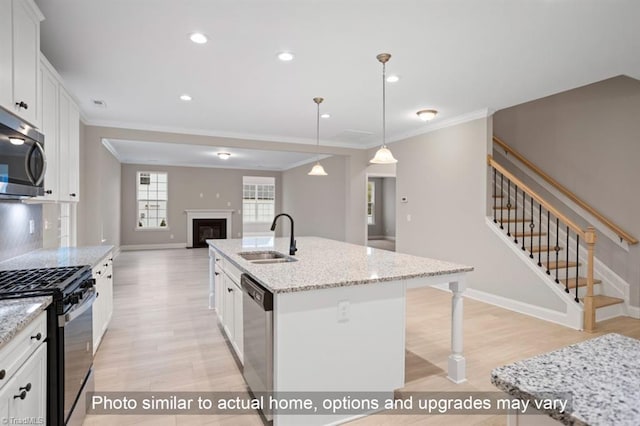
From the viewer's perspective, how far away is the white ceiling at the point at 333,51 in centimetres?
231

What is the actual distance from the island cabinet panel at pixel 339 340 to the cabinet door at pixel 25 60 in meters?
1.87

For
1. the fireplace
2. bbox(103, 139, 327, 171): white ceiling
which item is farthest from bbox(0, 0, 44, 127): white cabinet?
the fireplace

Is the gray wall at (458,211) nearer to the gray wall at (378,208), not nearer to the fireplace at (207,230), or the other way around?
the gray wall at (378,208)

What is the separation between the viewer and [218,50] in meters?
2.88

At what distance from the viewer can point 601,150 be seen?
4.39m

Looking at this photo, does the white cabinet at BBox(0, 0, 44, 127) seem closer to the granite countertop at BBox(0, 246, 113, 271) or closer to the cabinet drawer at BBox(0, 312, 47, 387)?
the granite countertop at BBox(0, 246, 113, 271)

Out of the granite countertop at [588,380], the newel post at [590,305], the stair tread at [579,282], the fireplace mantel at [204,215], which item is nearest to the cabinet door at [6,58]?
the granite countertop at [588,380]

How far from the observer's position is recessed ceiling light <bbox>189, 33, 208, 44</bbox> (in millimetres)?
2621

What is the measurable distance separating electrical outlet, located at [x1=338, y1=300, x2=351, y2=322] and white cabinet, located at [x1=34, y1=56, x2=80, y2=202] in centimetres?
247

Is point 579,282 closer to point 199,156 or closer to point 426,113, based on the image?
point 426,113

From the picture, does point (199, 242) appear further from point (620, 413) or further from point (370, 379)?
point (620, 413)

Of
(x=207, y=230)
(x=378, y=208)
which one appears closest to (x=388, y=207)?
(x=378, y=208)

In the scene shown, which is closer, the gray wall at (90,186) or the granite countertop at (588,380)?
the granite countertop at (588,380)

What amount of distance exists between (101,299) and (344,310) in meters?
2.32
